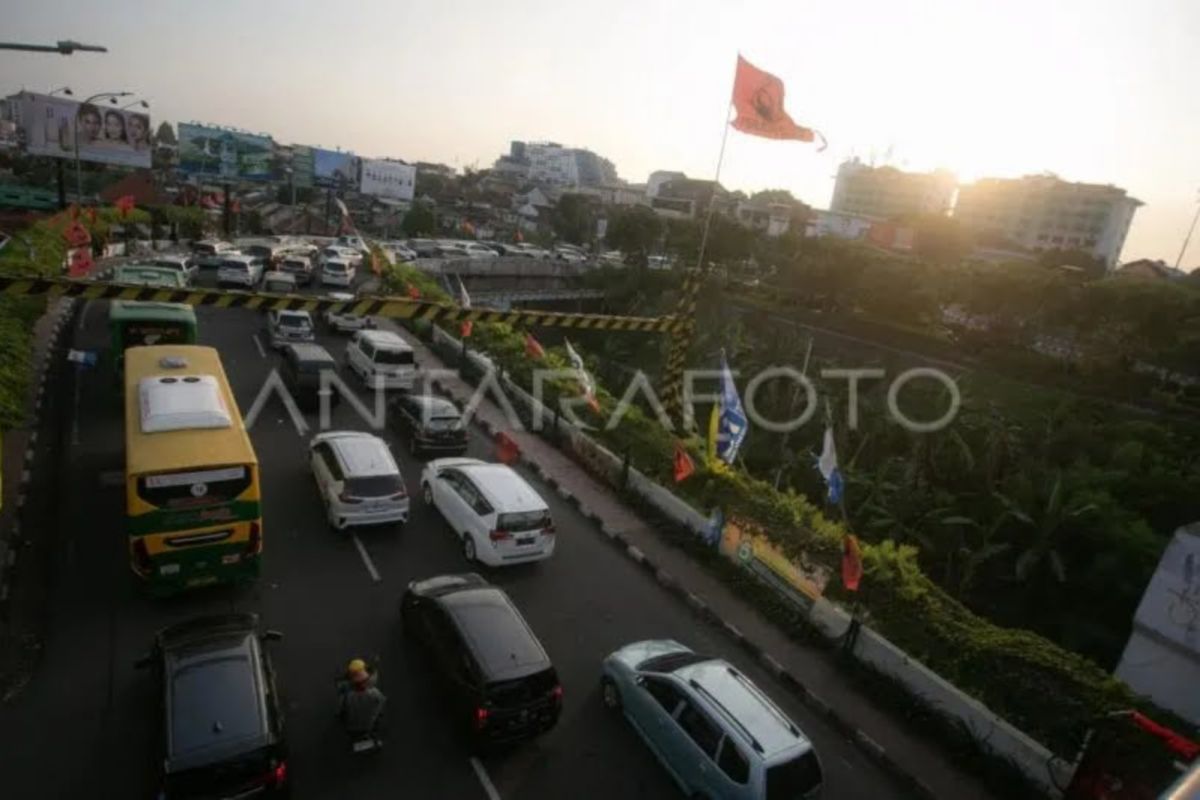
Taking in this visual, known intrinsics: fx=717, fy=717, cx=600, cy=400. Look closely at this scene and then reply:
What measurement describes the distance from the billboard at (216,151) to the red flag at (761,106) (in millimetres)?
64653

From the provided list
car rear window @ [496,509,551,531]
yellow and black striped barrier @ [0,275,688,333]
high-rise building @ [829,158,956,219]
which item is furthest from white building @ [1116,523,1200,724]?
high-rise building @ [829,158,956,219]

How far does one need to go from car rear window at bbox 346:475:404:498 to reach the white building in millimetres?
14705

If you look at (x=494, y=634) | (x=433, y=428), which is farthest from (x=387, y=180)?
(x=494, y=634)

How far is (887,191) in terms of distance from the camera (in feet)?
515

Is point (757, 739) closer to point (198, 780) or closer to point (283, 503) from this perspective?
point (198, 780)

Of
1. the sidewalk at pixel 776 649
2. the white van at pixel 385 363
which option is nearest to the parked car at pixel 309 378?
the white van at pixel 385 363

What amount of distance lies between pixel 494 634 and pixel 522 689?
0.89m

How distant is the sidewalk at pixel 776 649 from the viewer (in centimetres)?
1076

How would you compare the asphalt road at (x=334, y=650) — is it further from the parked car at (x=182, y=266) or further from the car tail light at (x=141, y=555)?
the parked car at (x=182, y=266)

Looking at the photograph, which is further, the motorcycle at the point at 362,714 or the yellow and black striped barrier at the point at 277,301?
the yellow and black striped barrier at the point at 277,301

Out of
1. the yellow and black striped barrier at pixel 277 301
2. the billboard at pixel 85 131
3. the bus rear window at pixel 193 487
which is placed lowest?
the bus rear window at pixel 193 487

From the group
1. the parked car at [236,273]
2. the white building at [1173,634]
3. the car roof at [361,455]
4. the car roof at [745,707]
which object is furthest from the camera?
the parked car at [236,273]

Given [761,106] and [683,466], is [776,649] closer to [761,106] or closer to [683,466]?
[683,466]

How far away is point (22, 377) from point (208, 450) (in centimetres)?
1006
